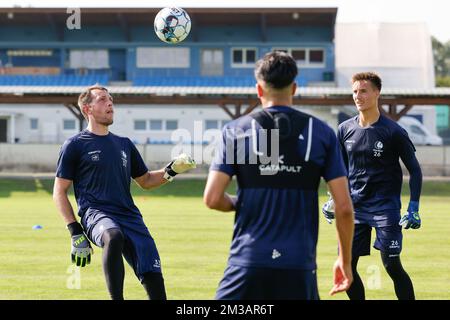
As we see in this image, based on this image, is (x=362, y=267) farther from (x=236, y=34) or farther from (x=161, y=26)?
A: (x=236, y=34)

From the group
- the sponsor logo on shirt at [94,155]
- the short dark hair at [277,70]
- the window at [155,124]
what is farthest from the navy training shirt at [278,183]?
the window at [155,124]

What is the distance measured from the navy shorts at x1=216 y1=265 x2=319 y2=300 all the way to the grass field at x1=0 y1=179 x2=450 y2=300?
4.65 metres

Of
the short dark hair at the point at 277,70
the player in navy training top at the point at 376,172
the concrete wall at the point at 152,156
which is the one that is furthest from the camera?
the concrete wall at the point at 152,156

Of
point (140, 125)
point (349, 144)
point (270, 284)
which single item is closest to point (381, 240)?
point (349, 144)

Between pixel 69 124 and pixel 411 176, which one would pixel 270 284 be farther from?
pixel 69 124

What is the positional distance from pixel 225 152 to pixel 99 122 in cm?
321

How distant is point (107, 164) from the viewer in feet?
27.0

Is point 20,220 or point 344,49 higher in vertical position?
point 344,49

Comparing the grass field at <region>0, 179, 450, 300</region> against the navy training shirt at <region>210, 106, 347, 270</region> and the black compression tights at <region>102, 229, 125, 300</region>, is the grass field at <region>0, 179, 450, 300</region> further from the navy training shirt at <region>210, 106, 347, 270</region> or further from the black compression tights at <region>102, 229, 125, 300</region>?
the navy training shirt at <region>210, 106, 347, 270</region>

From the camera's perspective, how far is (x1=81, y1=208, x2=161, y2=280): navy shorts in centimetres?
794

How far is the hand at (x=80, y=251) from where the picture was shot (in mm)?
7934

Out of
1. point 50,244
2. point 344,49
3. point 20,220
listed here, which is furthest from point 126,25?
point 50,244

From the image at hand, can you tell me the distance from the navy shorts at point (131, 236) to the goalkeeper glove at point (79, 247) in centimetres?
9

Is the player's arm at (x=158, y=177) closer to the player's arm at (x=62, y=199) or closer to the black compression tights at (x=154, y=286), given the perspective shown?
the player's arm at (x=62, y=199)
